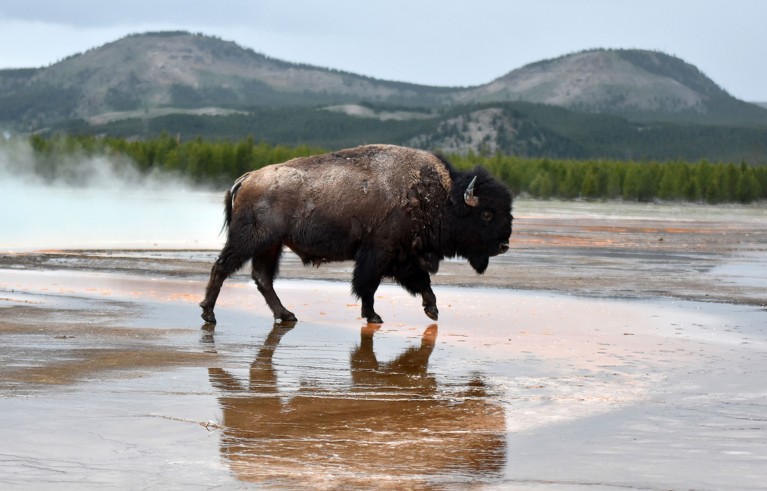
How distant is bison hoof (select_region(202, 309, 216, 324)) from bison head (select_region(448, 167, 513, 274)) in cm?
287

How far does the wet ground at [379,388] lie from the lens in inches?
254

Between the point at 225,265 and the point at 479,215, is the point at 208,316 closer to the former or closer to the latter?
the point at 225,265

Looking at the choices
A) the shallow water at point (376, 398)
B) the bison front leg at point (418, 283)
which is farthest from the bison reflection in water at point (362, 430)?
the bison front leg at point (418, 283)

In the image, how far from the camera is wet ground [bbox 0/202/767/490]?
6.44m

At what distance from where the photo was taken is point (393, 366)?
1022cm

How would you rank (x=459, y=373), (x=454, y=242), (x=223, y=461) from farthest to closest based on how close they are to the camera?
(x=454, y=242) < (x=459, y=373) < (x=223, y=461)

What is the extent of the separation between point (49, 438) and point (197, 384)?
2.04 metres

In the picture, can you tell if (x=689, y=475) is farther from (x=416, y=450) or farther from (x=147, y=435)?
(x=147, y=435)

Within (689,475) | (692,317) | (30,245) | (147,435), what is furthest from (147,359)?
(30,245)

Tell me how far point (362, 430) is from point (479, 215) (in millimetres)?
6797

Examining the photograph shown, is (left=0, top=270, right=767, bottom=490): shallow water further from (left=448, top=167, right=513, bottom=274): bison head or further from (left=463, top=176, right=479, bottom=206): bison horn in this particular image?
(left=463, top=176, right=479, bottom=206): bison horn

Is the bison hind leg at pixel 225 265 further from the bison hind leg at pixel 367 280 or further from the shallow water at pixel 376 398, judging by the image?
the bison hind leg at pixel 367 280

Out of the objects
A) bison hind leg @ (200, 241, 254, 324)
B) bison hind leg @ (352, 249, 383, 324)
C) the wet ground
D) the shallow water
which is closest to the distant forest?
the wet ground

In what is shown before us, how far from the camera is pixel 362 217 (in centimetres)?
1346
